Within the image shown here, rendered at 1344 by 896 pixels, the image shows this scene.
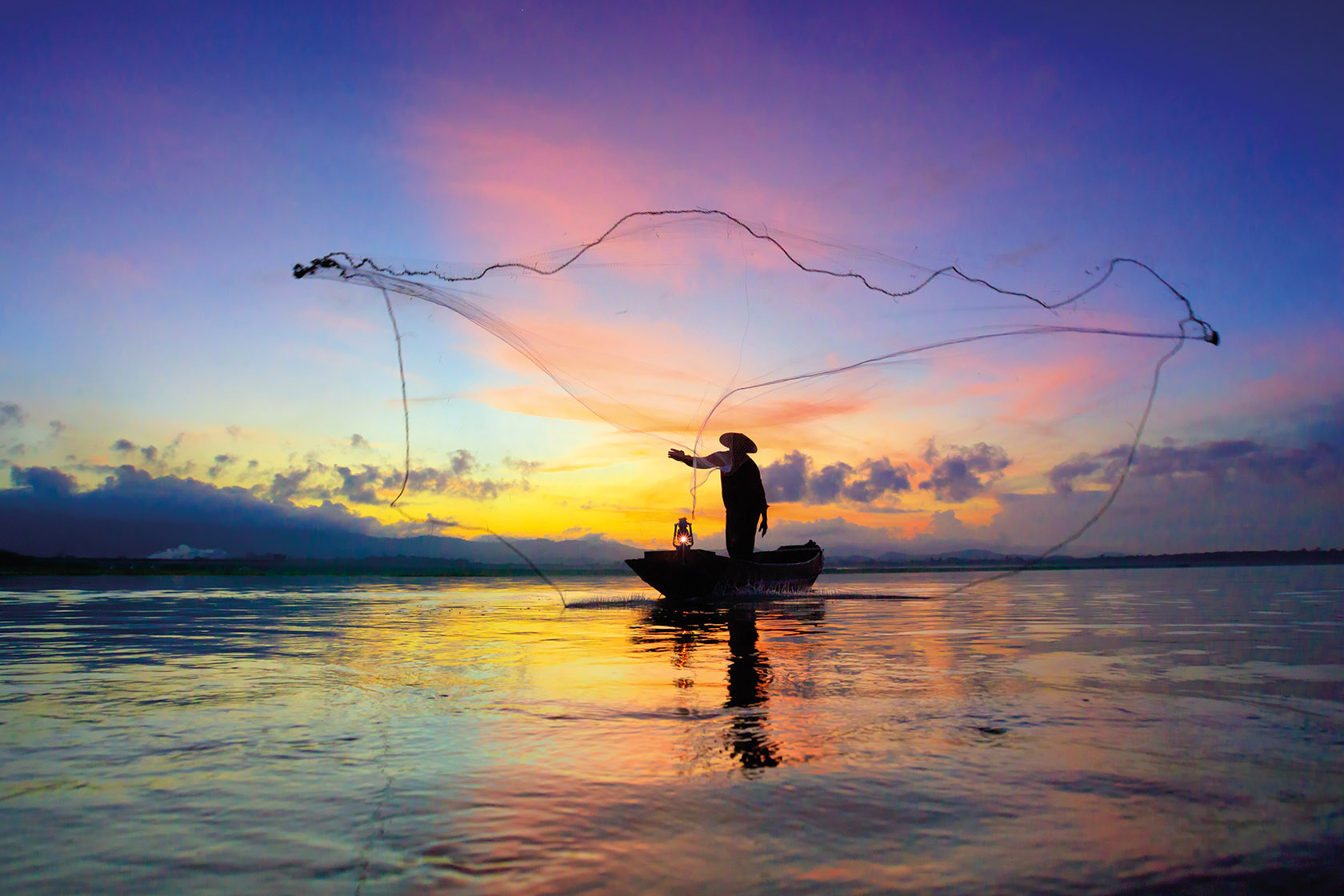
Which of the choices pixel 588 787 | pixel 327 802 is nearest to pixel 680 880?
pixel 588 787

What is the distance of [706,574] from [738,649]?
27.5 m

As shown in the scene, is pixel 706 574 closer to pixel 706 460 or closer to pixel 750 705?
pixel 706 460

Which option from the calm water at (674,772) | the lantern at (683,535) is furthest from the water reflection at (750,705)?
the lantern at (683,535)

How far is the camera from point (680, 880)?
5.95 m

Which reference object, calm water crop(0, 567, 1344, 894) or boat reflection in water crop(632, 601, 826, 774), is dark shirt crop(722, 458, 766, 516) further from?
calm water crop(0, 567, 1344, 894)

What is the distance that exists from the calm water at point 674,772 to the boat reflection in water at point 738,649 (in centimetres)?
16

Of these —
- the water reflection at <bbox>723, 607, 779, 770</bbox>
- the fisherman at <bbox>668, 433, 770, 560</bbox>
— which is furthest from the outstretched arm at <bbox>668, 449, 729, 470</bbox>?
the water reflection at <bbox>723, 607, 779, 770</bbox>

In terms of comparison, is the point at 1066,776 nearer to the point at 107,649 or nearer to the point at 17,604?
the point at 107,649

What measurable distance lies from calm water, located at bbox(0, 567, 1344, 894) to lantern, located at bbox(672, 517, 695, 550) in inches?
1106

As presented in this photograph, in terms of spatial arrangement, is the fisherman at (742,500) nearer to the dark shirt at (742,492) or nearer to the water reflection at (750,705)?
the dark shirt at (742,492)

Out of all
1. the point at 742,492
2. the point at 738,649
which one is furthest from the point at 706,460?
the point at 738,649

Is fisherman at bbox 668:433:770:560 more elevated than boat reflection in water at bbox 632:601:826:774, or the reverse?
fisherman at bbox 668:433:770:560

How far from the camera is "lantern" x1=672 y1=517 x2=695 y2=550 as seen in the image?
4903cm

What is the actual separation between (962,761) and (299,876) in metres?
6.96
